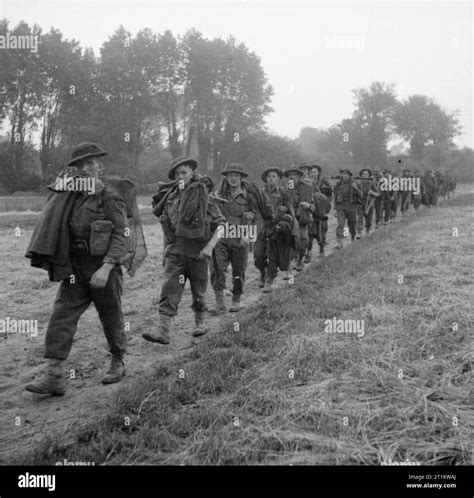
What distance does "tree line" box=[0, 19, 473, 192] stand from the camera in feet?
116

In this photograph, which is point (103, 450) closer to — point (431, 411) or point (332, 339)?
point (431, 411)

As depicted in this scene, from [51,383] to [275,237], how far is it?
4.86 meters

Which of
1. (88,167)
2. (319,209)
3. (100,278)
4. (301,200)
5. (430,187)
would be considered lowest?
(100,278)

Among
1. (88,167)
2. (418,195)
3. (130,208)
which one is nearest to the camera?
(88,167)

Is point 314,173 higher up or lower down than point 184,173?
higher up

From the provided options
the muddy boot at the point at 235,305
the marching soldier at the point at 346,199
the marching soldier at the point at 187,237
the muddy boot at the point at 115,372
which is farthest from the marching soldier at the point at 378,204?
the muddy boot at the point at 115,372

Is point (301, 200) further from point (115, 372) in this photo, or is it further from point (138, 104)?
point (138, 104)

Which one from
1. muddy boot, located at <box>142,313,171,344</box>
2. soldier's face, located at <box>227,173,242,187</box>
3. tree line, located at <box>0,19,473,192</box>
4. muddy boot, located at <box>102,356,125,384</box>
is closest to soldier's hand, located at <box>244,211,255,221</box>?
soldier's face, located at <box>227,173,242,187</box>

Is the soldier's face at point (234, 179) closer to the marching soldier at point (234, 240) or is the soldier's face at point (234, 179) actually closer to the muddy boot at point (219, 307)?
the marching soldier at point (234, 240)

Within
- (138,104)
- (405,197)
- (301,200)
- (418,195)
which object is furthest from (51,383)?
(138,104)

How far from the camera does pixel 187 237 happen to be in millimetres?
5660

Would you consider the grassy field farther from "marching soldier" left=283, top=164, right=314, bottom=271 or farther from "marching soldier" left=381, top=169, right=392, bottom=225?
"marching soldier" left=381, top=169, right=392, bottom=225

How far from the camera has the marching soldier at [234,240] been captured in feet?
23.4

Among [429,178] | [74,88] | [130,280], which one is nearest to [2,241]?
[130,280]
